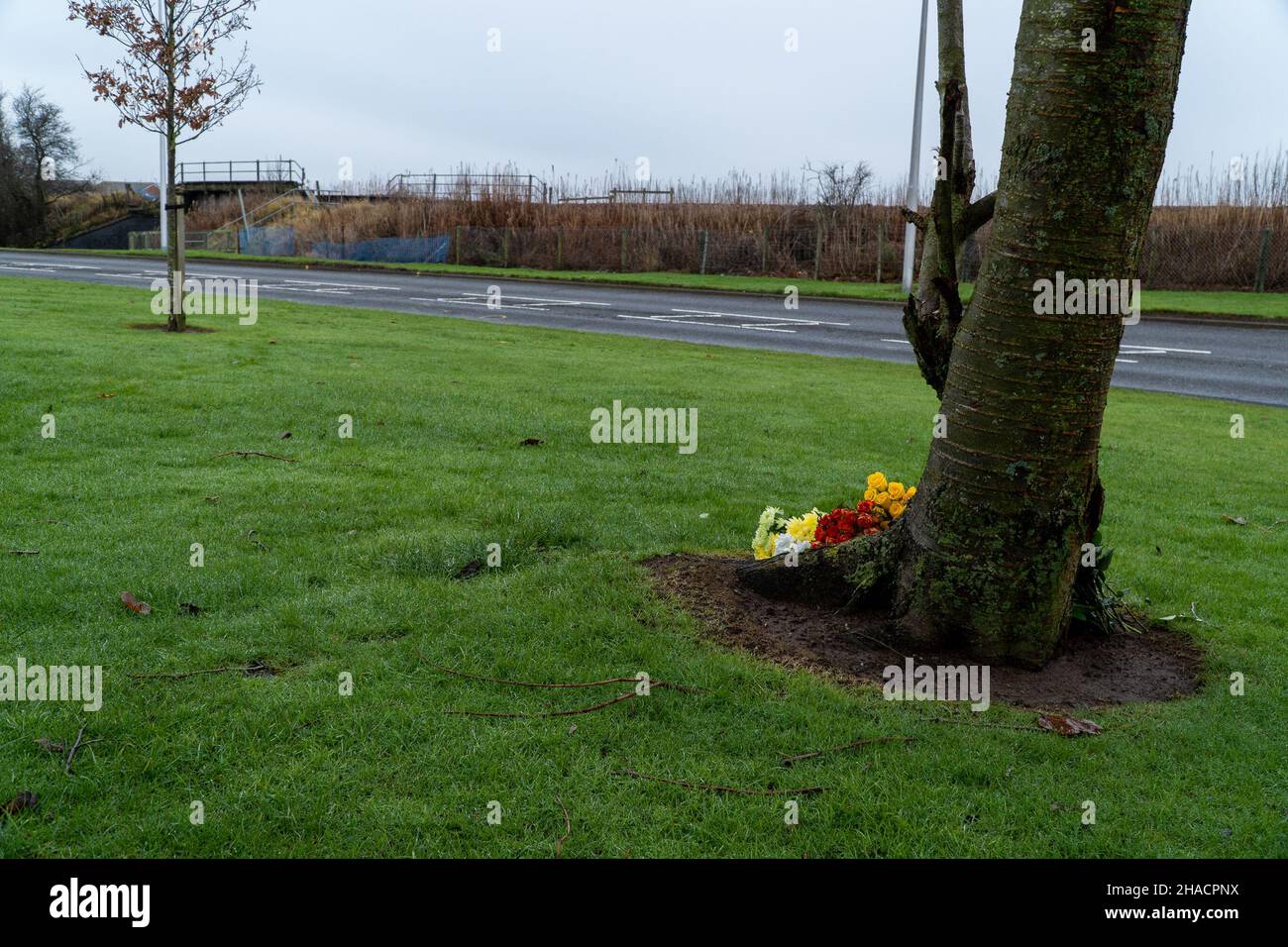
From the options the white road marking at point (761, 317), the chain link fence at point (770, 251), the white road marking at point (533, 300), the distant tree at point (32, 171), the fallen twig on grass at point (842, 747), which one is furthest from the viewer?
the distant tree at point (32, 171)

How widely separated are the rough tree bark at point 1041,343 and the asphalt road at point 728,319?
11243 millimetres

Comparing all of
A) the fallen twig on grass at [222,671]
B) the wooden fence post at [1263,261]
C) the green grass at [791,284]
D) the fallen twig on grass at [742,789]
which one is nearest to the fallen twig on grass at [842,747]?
the fallen twig on grass at [742,789]

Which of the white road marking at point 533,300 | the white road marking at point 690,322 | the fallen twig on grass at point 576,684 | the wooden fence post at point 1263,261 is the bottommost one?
the fallen twig on grass at point 576,684

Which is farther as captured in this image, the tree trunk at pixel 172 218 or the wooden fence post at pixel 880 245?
the wooden fence post at pixel 880 245

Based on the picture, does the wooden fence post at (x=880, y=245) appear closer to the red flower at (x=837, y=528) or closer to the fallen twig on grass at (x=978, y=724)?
the red flower at (x=837, y=528)

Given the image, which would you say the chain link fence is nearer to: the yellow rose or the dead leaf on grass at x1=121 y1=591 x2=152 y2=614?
the yellow rose

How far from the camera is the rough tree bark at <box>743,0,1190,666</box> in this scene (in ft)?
12.9

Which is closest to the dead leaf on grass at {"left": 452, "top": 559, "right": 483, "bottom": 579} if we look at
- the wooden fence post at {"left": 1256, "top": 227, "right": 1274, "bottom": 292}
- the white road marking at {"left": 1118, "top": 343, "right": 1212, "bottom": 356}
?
the white road marking at {"left": 1118, "top": 343, "right": 1212, "bottom": 356}

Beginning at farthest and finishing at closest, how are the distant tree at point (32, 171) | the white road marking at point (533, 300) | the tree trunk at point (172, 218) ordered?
the distant tree at point (32, 171), the white road marking at point (533, 300), the tree trunk at point (172, 218)

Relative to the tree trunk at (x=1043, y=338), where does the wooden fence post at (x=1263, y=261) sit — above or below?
above

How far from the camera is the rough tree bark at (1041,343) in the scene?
394 centimetres

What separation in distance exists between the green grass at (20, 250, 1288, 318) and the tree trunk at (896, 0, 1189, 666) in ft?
63.2
